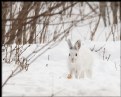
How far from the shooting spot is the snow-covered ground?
4.21 metres

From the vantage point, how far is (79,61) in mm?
5473

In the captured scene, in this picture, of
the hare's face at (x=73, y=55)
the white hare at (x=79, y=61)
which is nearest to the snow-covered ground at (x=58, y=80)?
the white hare at (x=79, y=61)

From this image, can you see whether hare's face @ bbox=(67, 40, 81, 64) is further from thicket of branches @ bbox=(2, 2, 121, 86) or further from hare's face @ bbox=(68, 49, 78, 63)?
thicket of branches @ bbox=(2, 2, 121, 86)

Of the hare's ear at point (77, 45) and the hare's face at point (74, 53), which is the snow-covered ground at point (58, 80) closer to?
the hare's face at point (74, 53)

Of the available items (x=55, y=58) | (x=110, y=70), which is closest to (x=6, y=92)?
(x=110, y=70)

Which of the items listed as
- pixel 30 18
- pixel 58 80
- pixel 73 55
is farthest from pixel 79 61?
pixel 30 18

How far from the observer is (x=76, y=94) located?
4.16 meters

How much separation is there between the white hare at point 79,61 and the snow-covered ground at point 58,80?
0.40ft

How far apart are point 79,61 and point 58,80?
763 millimetres

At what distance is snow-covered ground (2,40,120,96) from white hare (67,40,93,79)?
4.8 inches

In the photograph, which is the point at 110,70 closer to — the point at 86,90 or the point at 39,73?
the point at 39,73

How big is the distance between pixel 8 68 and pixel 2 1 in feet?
4.46

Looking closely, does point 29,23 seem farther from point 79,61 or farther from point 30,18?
point 79,61

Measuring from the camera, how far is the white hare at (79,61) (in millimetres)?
5367
